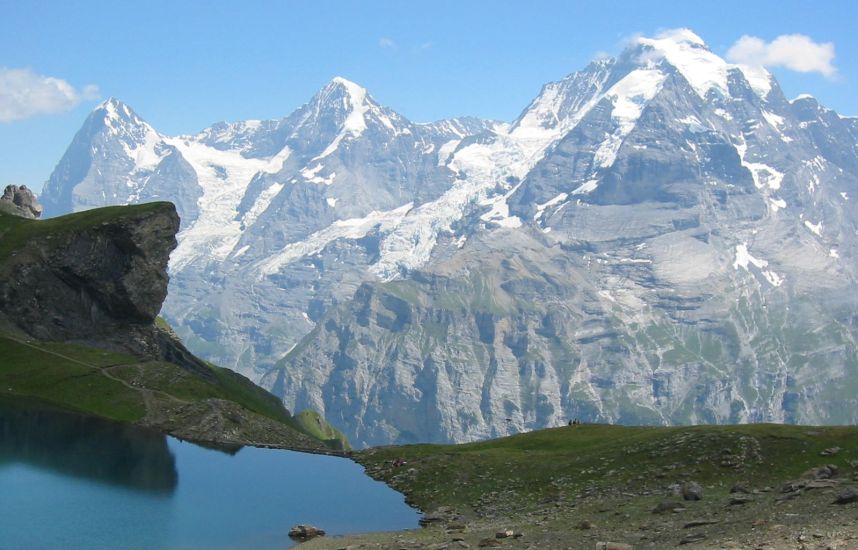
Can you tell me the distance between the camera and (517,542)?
204ft

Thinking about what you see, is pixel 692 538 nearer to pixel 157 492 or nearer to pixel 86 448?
pixel 157 492

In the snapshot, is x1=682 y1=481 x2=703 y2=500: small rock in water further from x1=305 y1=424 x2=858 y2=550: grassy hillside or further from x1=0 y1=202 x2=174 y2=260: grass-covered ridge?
x1=0 y1=202 x2=174 y2=260: grass-covered ridge

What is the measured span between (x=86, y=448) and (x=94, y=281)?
216 ft

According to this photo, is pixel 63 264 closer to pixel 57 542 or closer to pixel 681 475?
pixel 57 542

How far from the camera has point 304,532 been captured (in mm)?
76438

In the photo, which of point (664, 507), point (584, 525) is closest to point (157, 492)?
point (584, 525)

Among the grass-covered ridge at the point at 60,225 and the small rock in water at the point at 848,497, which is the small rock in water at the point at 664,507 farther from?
the grass-covered ridge at the point at 60,225

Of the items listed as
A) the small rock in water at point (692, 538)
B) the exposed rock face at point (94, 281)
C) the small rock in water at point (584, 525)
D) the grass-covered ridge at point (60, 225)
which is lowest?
the small rock in water at point (692, 538)

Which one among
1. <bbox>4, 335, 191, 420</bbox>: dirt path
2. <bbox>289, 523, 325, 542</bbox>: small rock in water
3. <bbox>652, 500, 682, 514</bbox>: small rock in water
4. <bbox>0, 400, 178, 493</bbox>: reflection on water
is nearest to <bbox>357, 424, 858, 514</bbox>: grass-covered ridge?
<bbox>652, 500, 682, 514</bbox>: small rock in water

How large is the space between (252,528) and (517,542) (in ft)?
86.6

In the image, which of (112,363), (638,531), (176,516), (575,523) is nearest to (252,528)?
(176,516)

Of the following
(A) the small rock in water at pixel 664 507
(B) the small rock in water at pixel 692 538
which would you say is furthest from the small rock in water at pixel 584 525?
(B) the small rock in water at pixel 692 538

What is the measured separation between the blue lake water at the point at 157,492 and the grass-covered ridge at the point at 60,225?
55.0 meters

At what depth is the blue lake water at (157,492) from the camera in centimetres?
7406
